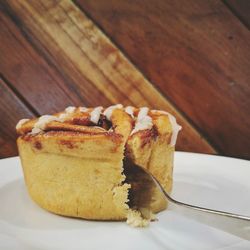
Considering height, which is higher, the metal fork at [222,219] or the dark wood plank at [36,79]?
the dark wood plank at [36,79]

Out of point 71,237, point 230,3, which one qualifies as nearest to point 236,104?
point 230,3

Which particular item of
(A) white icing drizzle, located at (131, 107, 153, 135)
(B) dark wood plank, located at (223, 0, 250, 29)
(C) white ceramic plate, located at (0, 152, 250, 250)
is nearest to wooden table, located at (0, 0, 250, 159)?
(B) dark wood plank, located at (223, 0, 250, 29)

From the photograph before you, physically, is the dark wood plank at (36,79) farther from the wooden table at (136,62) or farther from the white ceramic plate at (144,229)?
the white ceramic plate at (144,229)

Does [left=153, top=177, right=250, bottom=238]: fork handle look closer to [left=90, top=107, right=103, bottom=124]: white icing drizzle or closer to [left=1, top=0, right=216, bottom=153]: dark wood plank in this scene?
[left=90, top=107, right=103, bottom=124]: white icing drizzle

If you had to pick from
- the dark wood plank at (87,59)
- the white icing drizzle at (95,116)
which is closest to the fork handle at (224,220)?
the white icing drizzle at (95,116)

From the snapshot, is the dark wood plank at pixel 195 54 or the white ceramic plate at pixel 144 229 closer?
the white ceramic plate at pixel 144 229

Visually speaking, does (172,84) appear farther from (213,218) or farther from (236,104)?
(213,218)
